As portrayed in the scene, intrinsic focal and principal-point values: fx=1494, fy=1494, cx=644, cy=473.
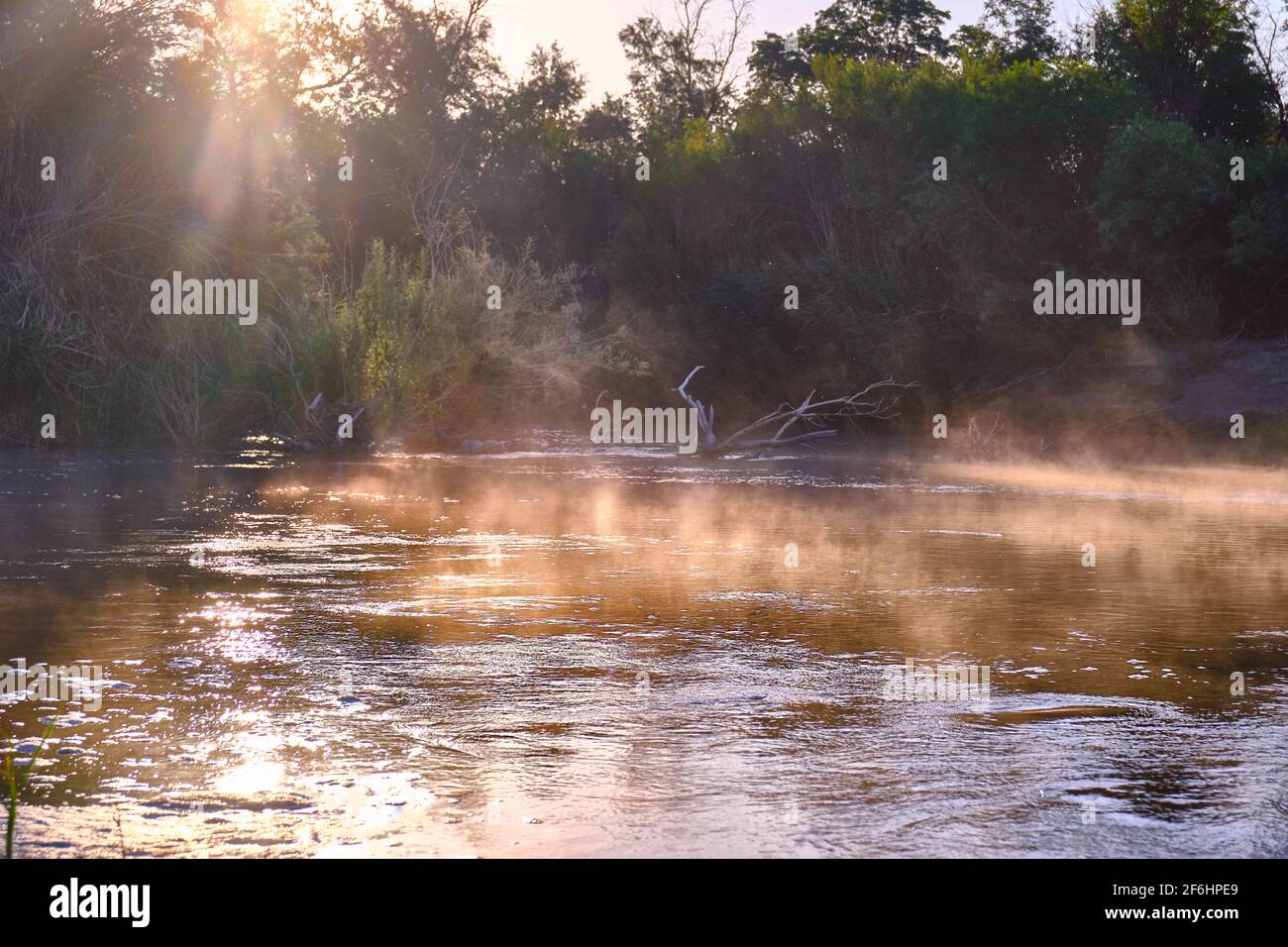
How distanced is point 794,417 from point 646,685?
22.5 m

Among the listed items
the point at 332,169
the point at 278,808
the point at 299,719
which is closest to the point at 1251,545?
A: the point at 299,719

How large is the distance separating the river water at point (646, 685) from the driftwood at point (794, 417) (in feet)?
40.1

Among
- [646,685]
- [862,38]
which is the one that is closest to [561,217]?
[862,38]

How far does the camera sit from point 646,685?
7.10 metres

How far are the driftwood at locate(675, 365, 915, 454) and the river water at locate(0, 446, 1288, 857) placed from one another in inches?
481

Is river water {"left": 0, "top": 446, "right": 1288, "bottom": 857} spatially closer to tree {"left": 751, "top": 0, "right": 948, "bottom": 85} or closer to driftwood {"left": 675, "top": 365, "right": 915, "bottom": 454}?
driftwood {"left": 675, "top": 365, "right": 915, "bottom": 454}

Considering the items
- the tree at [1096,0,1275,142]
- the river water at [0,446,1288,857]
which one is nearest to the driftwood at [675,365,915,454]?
the tree at [1096,0,1275,142]

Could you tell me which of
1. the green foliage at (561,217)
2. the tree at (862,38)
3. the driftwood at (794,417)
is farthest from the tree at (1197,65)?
the tree at (862,38)

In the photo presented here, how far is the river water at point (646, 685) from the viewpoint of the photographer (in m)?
4.91

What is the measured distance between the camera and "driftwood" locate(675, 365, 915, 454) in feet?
90.5

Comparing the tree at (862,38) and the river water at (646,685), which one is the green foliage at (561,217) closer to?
the tree at (862,38)

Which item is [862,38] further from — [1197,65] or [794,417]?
[794,417]

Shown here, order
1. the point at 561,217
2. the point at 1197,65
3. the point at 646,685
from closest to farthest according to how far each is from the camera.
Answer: the point at 646,685
the point at 1197,65
the point at 561,217
